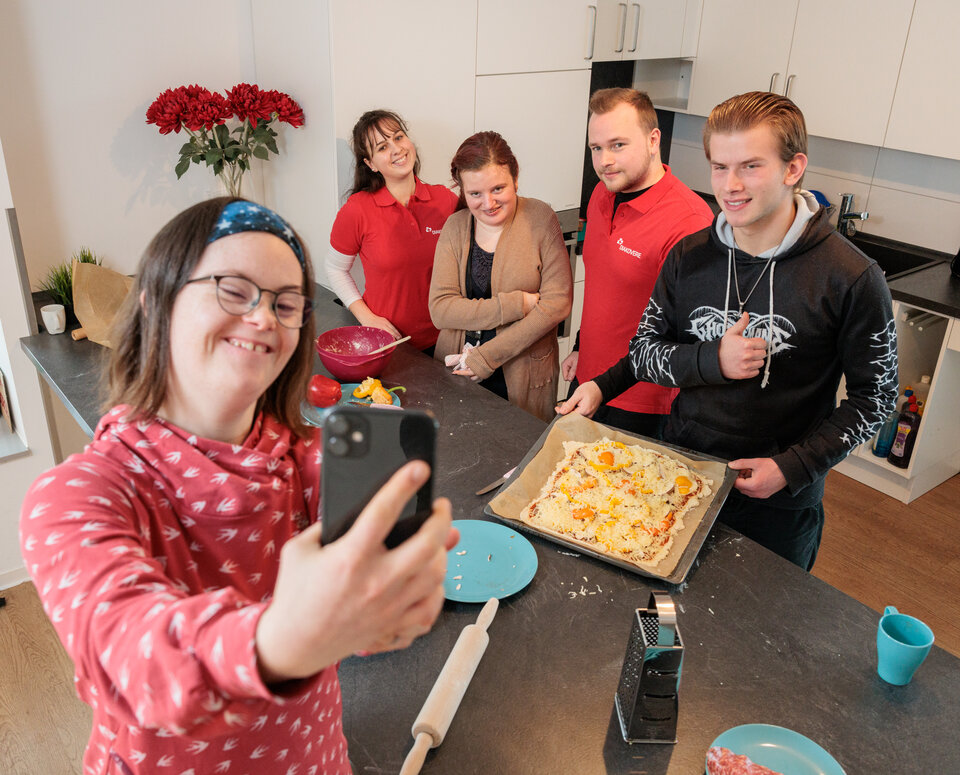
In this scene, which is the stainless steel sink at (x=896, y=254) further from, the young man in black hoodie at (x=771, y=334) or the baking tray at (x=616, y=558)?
the baking tray at (x=616, y=558)

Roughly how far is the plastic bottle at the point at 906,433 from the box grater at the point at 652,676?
99.5 inches

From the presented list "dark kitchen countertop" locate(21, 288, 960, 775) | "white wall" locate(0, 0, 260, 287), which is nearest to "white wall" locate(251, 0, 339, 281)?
"white wall" locate(0, 0, 260, 287)

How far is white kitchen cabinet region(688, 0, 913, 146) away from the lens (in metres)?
2.99

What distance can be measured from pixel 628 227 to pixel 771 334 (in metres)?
0.65

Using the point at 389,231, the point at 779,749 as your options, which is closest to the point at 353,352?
the point at 389,231

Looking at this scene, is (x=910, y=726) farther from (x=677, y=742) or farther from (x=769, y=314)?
(x=769, y=314)

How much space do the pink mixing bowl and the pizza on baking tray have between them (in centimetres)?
67

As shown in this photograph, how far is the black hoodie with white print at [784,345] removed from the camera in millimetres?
1564

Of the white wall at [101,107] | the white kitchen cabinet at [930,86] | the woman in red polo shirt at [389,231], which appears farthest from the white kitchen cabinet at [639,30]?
the white wall at [101,107]

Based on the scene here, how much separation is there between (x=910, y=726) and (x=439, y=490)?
940 mm

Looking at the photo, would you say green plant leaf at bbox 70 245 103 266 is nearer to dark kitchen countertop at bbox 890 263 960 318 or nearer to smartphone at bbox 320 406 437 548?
smartphone at bbox 320 406 437 548

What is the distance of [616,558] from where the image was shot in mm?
1456

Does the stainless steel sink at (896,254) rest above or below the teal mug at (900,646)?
above

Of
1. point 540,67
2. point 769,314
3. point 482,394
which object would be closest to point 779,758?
point 769,314
